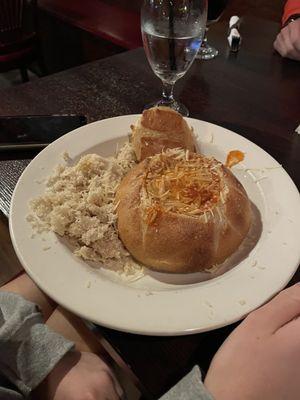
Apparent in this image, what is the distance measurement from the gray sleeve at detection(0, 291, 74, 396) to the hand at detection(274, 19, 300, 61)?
46.6 inches

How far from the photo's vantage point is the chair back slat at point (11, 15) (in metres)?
2.36

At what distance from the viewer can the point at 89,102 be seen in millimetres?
1103

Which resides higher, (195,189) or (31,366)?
(195,189)

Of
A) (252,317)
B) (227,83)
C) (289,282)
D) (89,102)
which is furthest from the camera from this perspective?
(227,83)

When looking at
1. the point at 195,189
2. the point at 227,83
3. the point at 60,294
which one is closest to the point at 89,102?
the point at 227,83

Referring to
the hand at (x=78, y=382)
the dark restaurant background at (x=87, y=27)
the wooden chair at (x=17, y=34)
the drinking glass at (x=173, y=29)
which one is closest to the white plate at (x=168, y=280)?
the hand at (x=78, y=382)

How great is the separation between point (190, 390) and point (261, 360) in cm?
10

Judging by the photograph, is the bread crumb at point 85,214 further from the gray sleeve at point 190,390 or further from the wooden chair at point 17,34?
the wooden chair at point 17,34

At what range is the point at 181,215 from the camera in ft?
2.12

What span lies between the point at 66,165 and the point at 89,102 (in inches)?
13.9

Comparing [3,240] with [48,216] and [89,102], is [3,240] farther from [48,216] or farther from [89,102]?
[48,216]

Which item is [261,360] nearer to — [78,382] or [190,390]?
[190,390]

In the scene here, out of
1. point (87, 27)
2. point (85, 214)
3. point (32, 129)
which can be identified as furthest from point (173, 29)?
point (87, 27)

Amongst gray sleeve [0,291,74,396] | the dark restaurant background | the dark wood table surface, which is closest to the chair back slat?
the dark restaurant background
